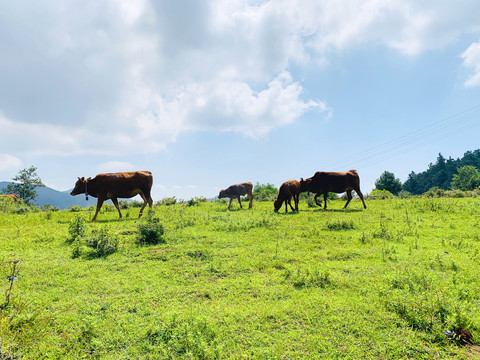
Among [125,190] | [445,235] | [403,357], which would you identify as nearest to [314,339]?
[403,357]

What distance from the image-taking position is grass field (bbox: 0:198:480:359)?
3.66 metres

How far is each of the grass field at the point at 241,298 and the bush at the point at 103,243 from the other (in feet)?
0.56

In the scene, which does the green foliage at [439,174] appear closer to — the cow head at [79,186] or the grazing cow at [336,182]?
the grazing cow at [336,182]

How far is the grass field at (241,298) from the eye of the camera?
3.66m

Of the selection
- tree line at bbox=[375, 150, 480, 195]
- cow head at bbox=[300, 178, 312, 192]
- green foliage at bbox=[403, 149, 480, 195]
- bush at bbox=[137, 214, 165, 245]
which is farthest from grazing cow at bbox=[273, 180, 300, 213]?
green foliage at bbox=[403, 149, 480, 195]

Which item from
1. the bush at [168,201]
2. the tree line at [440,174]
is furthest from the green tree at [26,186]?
the tree line at [440,174]

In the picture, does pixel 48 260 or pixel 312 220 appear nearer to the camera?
pixel 48 260

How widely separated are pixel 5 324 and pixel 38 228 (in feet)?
29.0

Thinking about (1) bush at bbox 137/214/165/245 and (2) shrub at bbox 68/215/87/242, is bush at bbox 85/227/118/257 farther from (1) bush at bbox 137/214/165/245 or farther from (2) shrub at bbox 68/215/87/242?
(2) shrub at bbox 68/215/87/242

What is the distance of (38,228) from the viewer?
11.0m

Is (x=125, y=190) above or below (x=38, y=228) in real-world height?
above

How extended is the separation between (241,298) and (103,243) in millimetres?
5109

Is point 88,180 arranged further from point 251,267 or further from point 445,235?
point 445,235

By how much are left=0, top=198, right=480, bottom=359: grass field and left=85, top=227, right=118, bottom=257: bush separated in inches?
6.7
